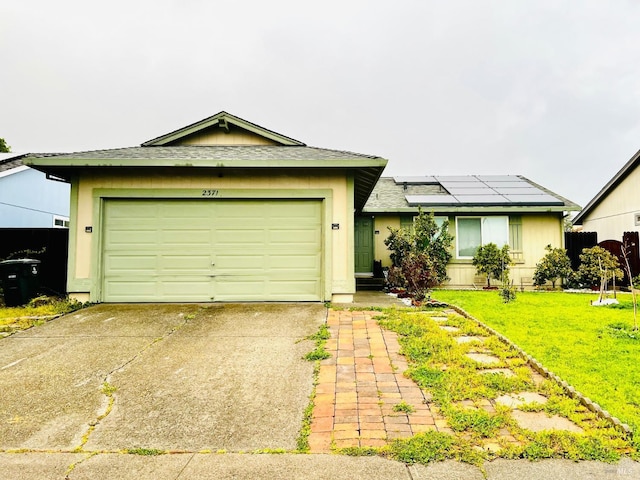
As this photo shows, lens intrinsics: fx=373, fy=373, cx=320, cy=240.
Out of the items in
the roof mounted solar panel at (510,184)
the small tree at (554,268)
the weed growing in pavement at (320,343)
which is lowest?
the weed growing in pavement at (320,343)

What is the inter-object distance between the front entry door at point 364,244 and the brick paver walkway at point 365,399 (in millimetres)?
8034

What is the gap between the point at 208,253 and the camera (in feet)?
25.9

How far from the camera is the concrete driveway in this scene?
9.71ft

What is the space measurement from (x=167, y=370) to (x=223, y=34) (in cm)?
2097

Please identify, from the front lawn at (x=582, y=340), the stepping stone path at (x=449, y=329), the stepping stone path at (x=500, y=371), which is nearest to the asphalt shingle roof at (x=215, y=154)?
the stepping stone path at (x=449, y=329)

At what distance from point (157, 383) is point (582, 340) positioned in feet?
18.2

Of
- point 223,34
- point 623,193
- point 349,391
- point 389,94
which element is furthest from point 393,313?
point 389,94

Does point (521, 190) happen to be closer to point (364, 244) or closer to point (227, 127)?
point (364, 244)

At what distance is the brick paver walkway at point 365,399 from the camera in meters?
2.87

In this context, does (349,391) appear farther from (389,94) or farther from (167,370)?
(389,94)

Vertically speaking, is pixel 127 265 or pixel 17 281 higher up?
pixel 127 265

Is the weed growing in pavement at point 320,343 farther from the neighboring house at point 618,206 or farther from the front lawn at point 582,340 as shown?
the neighboring house at point 618,206

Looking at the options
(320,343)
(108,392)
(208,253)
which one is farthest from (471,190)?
(108,392)

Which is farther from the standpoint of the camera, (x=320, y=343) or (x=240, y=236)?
(x=240, y=236)
